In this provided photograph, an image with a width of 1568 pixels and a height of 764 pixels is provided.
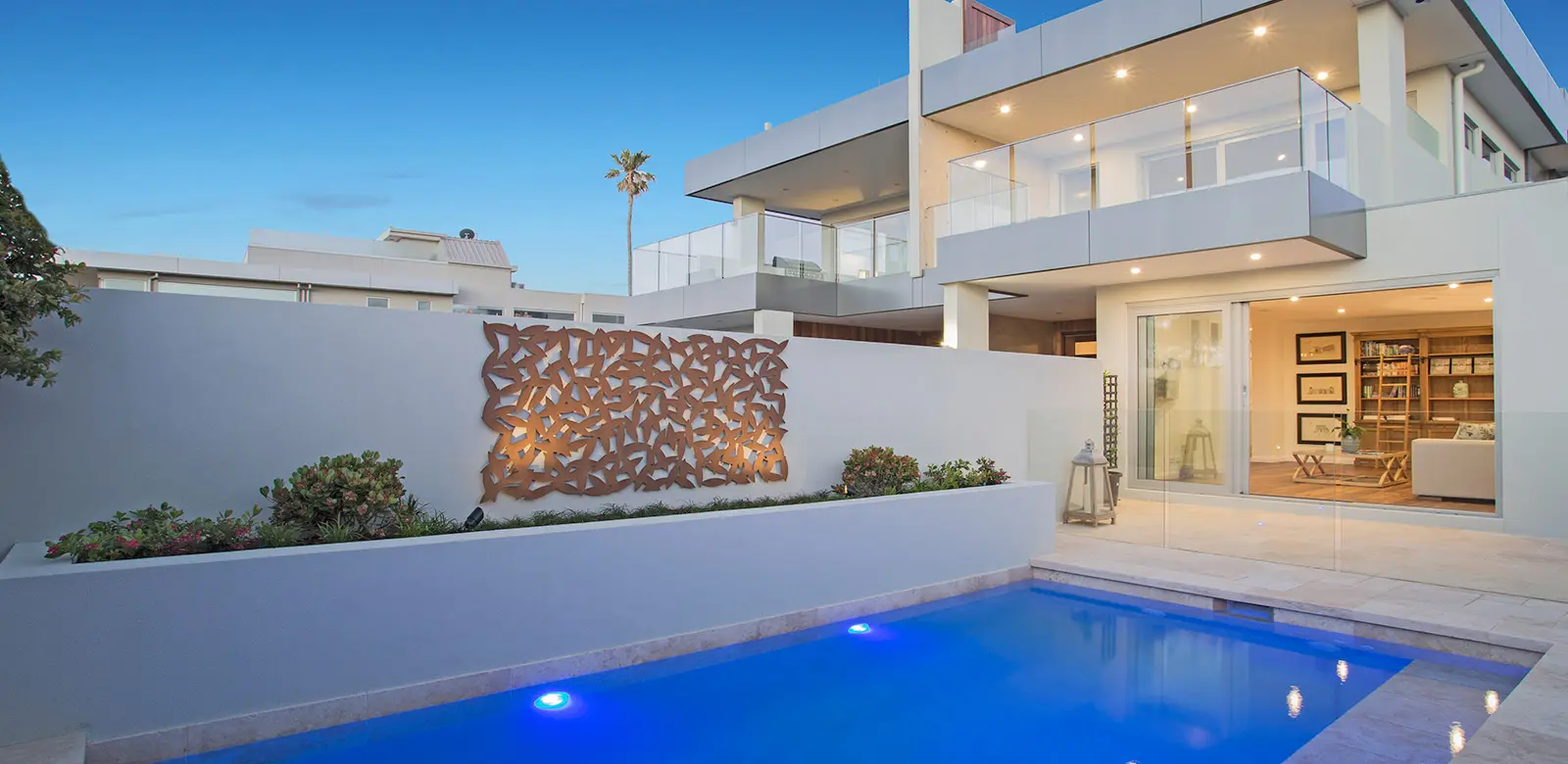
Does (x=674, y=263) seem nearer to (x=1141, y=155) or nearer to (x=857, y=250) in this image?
(x=857, y=250)

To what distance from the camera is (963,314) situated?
11938mm

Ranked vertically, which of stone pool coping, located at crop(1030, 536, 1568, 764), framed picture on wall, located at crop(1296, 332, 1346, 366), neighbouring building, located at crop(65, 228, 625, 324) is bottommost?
stone pool coping, located at crop(1030, 536, 1568, 764)

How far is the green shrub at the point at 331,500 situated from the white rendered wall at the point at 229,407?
288 mm

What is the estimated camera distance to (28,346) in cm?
415

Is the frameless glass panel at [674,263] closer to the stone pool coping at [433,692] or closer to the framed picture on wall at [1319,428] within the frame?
the stone pool coping at [433,692]

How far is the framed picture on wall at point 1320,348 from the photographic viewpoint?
15.5 meters

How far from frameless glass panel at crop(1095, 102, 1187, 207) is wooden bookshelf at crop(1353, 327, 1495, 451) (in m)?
6.48

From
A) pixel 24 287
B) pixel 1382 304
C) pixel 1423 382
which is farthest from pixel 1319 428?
pixel 24 287

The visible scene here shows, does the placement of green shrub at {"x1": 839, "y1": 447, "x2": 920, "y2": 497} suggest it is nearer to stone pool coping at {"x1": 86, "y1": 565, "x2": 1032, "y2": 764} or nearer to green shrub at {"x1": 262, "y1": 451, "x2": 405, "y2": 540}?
stone pool coping at {"x1": 86, "y1": 565, "x2": 1032, "y2": 764}

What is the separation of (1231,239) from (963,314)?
3.81 metres

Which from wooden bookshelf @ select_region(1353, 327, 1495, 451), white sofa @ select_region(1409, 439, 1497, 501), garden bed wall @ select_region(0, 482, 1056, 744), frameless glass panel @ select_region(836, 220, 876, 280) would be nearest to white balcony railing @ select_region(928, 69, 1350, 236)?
frameless glass panel @ select_region(836, 220, 876, 280)

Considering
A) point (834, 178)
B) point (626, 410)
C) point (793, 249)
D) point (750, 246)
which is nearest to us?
point (626, 410)

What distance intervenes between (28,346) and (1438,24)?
13.6 meters

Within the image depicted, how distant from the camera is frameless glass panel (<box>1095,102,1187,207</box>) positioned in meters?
9.23
